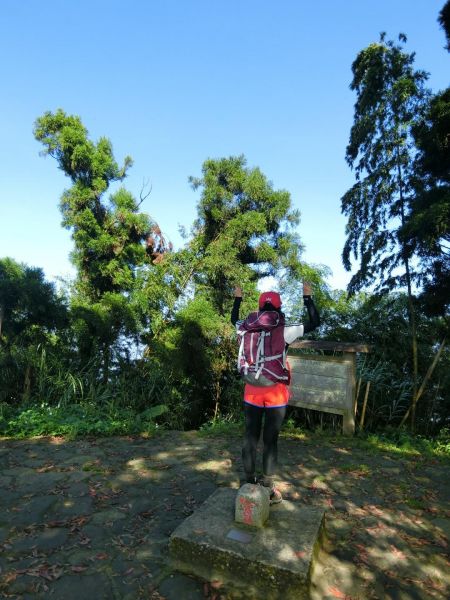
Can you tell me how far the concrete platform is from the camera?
2.17m

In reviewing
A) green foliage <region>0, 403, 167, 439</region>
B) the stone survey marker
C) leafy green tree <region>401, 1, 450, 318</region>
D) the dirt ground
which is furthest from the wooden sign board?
the stone survey marker

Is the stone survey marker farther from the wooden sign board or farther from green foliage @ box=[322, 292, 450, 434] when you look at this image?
green foliage @ box=[322, 292, 450, 434]

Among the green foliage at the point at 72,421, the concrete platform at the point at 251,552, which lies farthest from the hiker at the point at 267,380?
the green foliage at the point at 72,421

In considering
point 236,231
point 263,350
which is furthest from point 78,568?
point 236,231

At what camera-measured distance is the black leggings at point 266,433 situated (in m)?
3.01

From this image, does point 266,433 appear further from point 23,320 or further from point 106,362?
point 106,362

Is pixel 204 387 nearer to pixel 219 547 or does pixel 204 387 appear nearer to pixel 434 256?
pixel 434 256

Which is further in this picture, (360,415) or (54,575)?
(360,415)

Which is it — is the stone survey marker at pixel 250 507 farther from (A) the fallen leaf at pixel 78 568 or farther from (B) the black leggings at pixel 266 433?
(A) the fallen leaf at pixel 78 568

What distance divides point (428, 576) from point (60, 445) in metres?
4.24

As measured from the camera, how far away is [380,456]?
15.8 feet

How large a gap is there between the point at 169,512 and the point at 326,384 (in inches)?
130

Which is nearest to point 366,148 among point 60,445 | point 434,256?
point 434,256

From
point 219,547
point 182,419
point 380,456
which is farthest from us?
point 182,419
